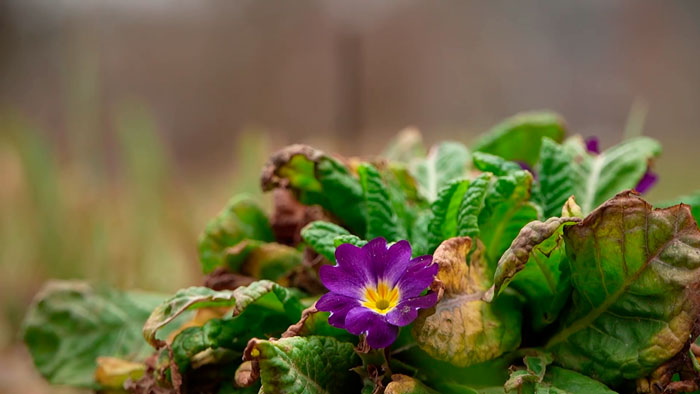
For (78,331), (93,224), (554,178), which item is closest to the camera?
(554,178)

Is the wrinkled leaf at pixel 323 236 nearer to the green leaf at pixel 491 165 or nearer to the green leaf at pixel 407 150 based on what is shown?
the green leaf at pixel 491 165

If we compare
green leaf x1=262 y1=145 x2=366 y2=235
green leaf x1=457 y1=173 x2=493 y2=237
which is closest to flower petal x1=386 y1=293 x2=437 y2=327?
green leaf x1=457 y1=173 x2=493 y2=237

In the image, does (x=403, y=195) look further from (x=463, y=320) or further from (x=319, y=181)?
(x=463, y=320)

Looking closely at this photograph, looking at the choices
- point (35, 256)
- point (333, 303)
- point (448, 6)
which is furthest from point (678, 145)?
point (333, 303)

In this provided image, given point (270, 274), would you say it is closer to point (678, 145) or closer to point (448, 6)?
point (678, 145)

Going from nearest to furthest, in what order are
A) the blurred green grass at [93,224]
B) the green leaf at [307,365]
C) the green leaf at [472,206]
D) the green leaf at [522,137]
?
1. the green leaf at [307,365]
2. the green leaf at [472,206]
3. the green leaf at [522,137]
4. the blurred green grass at [93,224]

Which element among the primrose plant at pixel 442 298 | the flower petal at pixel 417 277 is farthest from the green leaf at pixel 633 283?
the flower petal at pixel 417 277

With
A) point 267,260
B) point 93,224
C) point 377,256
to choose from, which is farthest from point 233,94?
point 377,256

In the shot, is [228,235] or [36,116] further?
[36,116]
